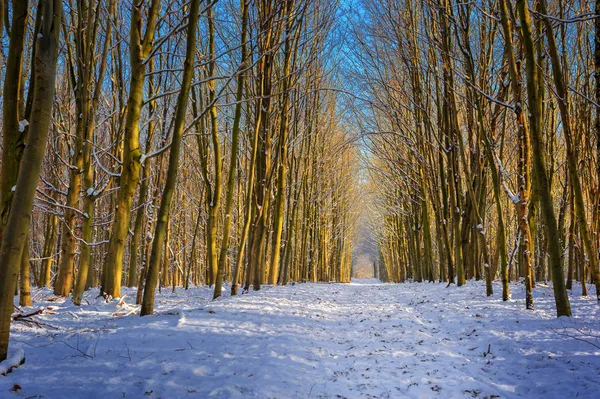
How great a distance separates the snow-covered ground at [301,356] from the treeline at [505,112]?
4.39 feet

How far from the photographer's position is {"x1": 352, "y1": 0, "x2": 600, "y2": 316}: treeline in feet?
18.7

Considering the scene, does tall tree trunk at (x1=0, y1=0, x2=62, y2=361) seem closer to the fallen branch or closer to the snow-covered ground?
the fallen branch

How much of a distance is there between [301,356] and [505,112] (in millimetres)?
7407

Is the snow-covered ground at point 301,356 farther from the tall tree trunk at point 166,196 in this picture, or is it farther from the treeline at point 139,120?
the treeline at point 139,120

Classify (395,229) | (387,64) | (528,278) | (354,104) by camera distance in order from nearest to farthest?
(528,278) → (387,64) → (354,104) → (395,229)

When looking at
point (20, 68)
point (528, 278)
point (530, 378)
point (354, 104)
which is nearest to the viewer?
point (530, 378)

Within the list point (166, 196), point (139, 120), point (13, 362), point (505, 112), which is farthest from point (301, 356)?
point (505, 112)

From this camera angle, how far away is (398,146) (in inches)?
591

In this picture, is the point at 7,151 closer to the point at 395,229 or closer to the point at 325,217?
the point at 325,217

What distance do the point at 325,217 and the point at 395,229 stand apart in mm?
5488

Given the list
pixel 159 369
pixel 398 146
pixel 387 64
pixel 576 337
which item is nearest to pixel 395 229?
pixel 398 146

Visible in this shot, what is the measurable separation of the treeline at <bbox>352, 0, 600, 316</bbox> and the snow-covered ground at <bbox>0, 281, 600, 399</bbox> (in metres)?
1.34

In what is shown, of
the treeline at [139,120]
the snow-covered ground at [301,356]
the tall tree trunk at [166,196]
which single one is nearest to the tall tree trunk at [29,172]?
the treeline at [139,120]

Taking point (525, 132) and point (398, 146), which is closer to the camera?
point (525, 132)
